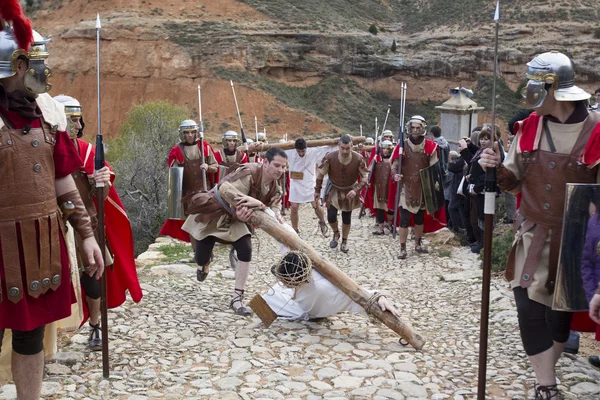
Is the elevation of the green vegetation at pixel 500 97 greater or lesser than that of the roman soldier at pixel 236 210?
lesser

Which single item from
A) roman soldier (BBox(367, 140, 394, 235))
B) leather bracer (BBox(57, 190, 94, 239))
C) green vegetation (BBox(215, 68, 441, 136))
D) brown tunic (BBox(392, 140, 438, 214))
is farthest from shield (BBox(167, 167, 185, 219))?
green vegetation (BBox(215, 68, 441, 136))

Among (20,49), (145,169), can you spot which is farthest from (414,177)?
(145,169)

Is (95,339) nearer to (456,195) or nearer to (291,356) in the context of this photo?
(291,356)

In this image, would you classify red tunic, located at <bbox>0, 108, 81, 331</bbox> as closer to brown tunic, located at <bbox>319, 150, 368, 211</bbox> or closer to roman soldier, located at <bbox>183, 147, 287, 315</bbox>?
roman soldier, located at <bbox>183, 147, 287, 315</bbox>

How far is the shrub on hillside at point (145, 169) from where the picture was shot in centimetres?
1484

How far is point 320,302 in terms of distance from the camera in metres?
6.01

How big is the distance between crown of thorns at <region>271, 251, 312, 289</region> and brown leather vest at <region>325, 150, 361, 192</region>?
5.07 m

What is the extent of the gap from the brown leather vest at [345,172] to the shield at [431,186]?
1093 millimetres

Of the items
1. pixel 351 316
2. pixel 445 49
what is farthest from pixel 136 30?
pixel 351 316

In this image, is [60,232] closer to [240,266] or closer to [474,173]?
[240,266]

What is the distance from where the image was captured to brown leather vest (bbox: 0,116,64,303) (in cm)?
346

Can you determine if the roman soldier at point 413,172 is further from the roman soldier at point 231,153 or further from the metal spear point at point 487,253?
the metal spear point at point 487,253

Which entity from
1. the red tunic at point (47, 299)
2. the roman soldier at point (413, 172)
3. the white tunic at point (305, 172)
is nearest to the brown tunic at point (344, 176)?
the roman soldier at point (413, 172)

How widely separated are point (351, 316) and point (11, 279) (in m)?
3.65
